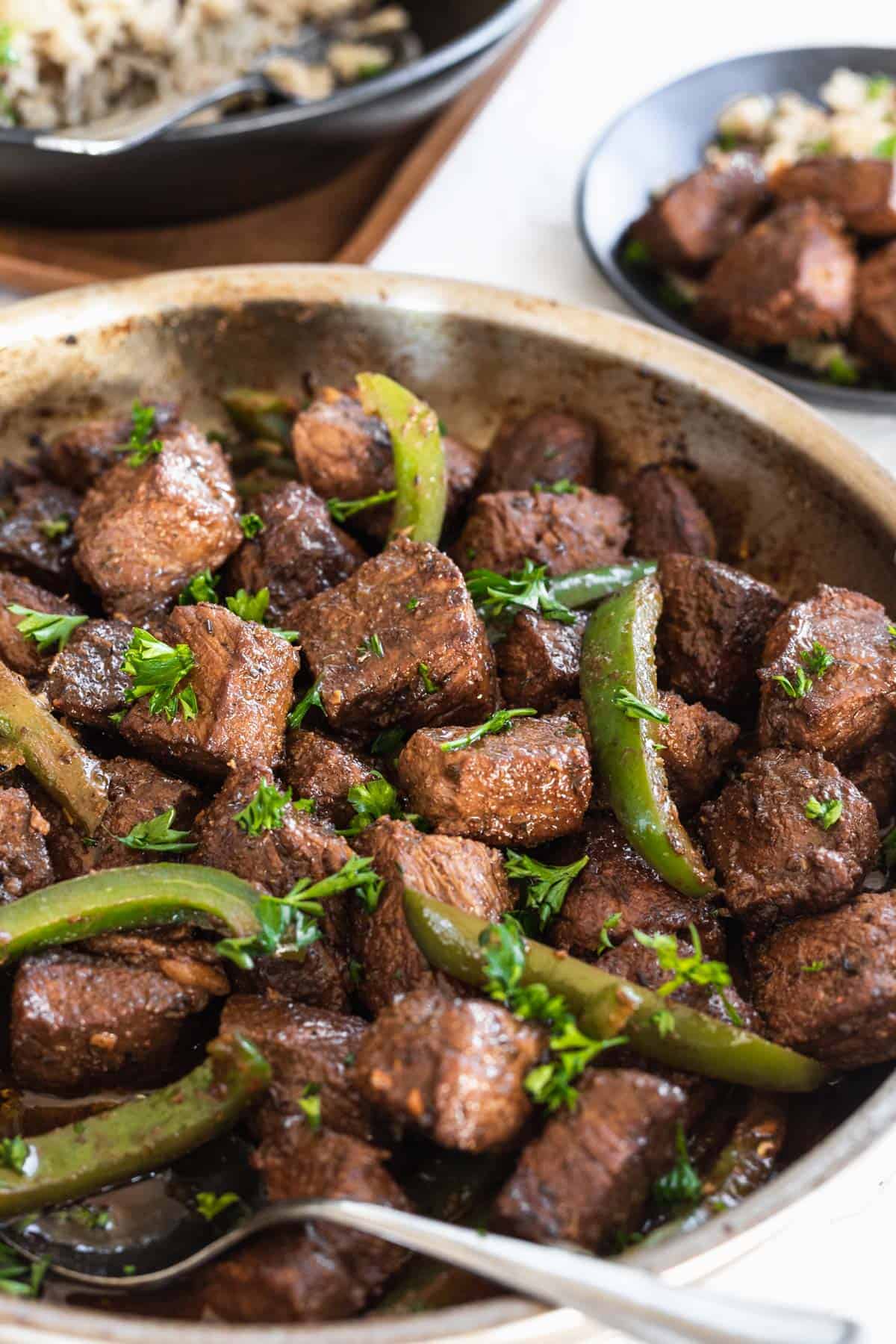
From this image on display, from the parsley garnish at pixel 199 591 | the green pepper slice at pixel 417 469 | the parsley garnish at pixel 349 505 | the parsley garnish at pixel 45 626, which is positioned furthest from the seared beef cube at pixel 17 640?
the green pepper slice at pixel 417 469

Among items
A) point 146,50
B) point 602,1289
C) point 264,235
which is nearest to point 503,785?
point 602,1289

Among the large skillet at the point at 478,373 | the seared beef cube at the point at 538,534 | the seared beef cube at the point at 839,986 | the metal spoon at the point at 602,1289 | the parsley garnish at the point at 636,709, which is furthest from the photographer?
the large skillet at the point at 478,373

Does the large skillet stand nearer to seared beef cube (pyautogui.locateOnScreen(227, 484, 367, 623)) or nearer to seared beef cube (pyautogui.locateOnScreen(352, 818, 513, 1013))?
seared beef cube (pyautogui.locateOnScreen(227, 484, 367, 623))

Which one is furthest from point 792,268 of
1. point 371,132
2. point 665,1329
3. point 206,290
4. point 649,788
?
point 665,1329

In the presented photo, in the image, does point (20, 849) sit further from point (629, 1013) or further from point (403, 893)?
point (629, 1013)

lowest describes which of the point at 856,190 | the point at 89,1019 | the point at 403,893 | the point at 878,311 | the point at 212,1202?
the point at 212,1202

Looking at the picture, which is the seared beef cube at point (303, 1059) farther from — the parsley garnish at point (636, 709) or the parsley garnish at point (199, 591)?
the parsley garnish at point (199, 591)

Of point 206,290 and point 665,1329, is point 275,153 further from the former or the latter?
point 665,1329
